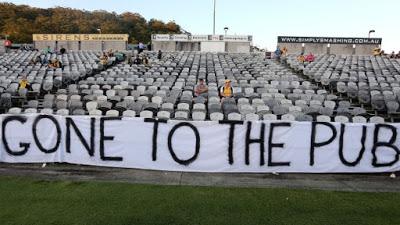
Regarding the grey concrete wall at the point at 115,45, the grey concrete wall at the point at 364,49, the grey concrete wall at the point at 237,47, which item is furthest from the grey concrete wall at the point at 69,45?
the grey concrete wall at the point at 364,49

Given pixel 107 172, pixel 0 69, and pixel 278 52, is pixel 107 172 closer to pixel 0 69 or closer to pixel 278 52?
pixel 0 69

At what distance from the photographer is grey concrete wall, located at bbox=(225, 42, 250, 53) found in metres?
45.2

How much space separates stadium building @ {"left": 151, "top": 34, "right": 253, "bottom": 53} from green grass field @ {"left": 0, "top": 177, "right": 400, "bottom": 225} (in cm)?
3783

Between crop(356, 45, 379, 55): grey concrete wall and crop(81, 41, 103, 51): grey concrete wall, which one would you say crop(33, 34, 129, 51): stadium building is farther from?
crop(356, 45, 379, 55): grey concrete wall

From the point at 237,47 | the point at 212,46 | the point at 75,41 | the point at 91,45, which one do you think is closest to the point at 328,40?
the point at 237,47

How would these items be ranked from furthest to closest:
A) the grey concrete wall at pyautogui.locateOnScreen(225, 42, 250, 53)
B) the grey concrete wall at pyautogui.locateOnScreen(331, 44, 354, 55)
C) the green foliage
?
the green foliage, the grey concrete wall at pyautogui.locateOnScreen(331, 44, 354, 55), the grey concrete wall at pyautogui.locateOnScreen(225, 42, 250, 53)

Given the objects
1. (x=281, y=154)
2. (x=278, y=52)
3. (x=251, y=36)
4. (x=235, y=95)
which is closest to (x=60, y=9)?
(x=251, y=36)

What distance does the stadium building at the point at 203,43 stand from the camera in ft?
148

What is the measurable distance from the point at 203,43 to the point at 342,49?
1544 cm

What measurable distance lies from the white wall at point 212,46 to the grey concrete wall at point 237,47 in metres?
0.56

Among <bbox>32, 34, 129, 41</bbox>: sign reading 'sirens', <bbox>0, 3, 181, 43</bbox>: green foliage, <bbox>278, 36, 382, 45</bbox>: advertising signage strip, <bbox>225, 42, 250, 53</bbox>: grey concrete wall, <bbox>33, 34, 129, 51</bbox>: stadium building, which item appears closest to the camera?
<bbox>278, 36, 382, 45</bbox>: advertising signage strip

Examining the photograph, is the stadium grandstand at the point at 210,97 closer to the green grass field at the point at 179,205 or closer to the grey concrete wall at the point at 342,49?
the green grass field at the point at 179,205

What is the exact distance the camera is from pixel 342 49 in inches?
1797

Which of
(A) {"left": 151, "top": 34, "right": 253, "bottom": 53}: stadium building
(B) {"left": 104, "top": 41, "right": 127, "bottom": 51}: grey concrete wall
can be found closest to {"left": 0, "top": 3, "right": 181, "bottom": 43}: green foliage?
(B) {"left": 104, "top": 41, "right": 127, "bottom": 51}: grey concrete wall
